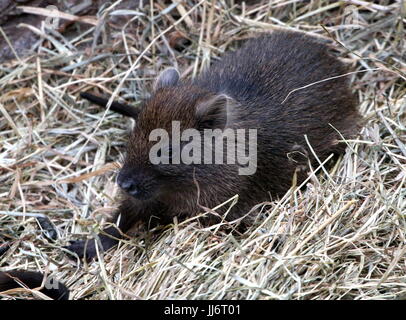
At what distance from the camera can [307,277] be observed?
5.24 metres

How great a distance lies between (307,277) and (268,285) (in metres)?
0.30

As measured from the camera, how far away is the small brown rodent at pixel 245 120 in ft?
19.5

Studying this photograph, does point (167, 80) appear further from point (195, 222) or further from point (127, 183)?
point (195, 222)

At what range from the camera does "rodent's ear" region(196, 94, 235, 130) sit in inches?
235

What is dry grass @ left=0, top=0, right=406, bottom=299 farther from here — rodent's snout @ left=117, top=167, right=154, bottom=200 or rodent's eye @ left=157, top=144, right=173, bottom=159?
rodent's eye @ left=157, top=144, right=173, bottom=159

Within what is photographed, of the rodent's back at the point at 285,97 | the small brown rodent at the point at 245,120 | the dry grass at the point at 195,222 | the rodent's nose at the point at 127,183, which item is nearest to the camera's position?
the dry grass at the point at 195,222

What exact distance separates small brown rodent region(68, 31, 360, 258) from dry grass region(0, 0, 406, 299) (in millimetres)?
214

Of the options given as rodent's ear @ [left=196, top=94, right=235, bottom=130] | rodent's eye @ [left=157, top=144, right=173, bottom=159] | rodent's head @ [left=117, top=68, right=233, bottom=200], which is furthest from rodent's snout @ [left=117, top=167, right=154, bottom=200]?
rodent's ear @ [left=196, top=94, right=235, bottom=130]

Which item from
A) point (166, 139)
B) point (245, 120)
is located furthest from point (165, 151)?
point (245, 120)

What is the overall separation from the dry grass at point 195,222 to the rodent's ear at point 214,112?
82 centimetres

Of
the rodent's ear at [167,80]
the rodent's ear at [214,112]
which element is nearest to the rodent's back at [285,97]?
the rodent's ear at [214,112]

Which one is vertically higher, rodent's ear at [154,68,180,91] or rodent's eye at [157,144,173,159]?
rodent's ear at [154,68,180,91]

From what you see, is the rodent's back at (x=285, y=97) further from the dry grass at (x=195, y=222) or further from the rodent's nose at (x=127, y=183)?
the rodent's nose at (x=127, y=183)
